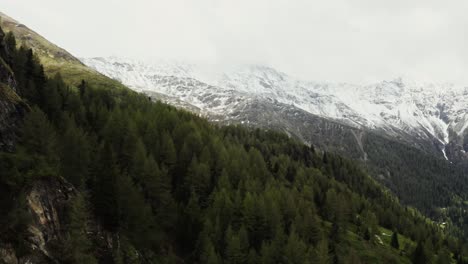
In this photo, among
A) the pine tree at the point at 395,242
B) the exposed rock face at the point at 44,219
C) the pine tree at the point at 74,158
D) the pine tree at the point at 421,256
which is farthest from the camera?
the pine tree at the point at 395,242

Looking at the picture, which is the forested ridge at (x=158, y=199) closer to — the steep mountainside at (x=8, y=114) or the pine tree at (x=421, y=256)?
the pine tree at (x=421, y=256)

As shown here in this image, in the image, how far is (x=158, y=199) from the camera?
78.3 m

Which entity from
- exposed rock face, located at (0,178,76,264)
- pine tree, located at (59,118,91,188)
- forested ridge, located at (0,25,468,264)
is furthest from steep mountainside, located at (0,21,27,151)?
pine tree, located at (59,118,91,188)

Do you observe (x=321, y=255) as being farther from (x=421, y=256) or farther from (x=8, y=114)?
(x=8, y=114)

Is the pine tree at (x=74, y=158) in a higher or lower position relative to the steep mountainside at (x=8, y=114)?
lower

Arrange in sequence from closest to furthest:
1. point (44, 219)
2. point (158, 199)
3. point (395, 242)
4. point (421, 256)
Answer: point (44, 219), point (158, 199), point (421, 256), point (395, 242)

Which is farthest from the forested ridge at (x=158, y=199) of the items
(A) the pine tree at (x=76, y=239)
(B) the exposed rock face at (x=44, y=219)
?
(B) the exposed rock face at (x=44, y=219)

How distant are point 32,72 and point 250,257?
59.9 m

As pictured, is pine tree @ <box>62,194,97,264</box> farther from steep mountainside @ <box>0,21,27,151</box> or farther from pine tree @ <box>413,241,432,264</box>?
pine tree @ <box>413,241,432,264</box>

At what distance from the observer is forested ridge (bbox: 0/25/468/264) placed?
4747 centimetres

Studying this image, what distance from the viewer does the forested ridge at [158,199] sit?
4747 centimetres

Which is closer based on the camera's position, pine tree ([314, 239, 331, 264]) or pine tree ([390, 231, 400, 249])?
Answer: pine tree ([314, 239, 331, 264])

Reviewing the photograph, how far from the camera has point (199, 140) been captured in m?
116

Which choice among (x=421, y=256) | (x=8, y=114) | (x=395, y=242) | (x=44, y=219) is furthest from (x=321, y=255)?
(x=8, y=114)
